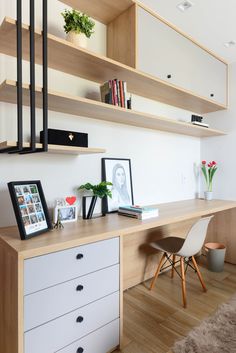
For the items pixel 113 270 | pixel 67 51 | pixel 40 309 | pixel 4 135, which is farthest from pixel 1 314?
pixel 67 51

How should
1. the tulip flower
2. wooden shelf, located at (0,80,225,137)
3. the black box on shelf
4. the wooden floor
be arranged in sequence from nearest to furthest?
wooden shelf, located at (0,80,225,137), the black box on shelf, the wooden floor, the tulip flower

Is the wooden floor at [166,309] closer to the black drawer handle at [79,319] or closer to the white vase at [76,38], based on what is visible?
the black drawer handle at [79,319]

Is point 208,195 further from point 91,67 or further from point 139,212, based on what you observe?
point 91,67

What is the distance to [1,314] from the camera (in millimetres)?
1225

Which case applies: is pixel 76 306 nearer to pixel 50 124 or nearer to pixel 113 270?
pixel 113 270

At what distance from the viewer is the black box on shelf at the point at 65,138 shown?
144cm

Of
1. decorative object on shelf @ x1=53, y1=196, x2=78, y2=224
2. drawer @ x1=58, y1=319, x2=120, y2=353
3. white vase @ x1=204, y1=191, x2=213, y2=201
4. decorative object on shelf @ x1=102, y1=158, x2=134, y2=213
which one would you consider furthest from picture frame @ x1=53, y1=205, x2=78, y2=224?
white vase @ x1=204, y1=191, x2=213, y2=201

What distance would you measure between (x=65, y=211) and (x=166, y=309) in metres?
1.18

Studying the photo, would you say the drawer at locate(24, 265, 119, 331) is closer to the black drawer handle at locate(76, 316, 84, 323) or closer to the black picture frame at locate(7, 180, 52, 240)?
A: the black drawer handle at locate(76, 316, 84, 323)

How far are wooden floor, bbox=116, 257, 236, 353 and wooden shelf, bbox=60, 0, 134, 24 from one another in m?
2.38

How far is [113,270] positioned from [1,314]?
0.64m

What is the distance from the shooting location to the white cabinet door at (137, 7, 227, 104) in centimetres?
183

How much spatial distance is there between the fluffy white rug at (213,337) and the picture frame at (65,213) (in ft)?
3.46

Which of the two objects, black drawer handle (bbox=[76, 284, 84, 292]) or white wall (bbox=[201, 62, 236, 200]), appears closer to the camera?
black drawer handle (bbox=[76, 284, 84, 292])
